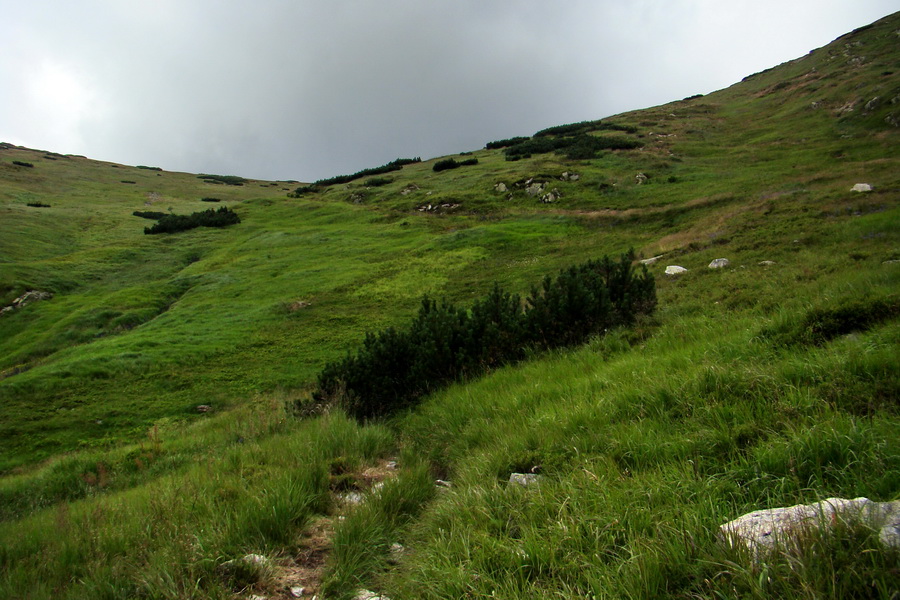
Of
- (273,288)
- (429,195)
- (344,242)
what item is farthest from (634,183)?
(273,288)

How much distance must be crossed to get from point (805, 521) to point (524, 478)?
2.13 m

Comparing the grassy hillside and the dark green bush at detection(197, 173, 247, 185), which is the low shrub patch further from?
the dark green bush at detection(197, 173, 247, 185)

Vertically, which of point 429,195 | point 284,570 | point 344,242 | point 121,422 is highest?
point 429,195

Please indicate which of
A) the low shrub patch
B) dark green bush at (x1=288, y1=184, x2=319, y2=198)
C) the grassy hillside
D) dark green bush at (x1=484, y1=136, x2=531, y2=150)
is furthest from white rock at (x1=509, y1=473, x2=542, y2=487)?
dark green bush at (x1=484, y1=136, x2=531, y2=150)

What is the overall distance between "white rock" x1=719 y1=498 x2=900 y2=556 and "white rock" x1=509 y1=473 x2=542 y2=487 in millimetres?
1565

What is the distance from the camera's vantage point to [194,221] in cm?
4362

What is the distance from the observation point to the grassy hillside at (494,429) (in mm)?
2568

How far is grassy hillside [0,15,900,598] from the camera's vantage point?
2568 millimetres

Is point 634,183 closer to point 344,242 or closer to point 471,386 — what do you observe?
point 344,242

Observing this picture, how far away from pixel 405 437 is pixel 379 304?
16205 mm

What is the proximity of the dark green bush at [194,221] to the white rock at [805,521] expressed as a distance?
163 ft

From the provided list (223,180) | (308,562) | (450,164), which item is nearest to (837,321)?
(308,562)

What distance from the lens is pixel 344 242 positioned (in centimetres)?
3531

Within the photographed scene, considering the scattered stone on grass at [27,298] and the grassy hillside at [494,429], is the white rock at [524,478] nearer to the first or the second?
the grassy hillside at [494,429]
